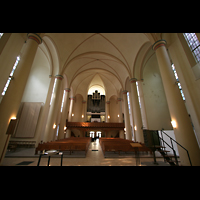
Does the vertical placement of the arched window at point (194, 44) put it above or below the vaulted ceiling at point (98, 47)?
below

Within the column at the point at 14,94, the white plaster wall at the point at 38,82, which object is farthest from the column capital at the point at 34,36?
the white plaster wall at the point at 38,82

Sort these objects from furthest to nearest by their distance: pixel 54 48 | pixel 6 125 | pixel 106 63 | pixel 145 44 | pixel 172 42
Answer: pixel 106 63
pixel 54 48
pixel 145 44
pixel 172 42
pixel 6 125

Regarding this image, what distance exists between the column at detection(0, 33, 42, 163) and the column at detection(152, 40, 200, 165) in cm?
750

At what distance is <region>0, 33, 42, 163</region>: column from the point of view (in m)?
3.94

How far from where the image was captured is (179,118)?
14.9 ft

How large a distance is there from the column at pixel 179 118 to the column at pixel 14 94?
750 centimetres

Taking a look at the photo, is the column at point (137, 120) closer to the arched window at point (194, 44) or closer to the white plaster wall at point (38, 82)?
the arched window at point (194, 44)

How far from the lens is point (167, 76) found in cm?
525

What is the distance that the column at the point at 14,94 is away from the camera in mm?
3938

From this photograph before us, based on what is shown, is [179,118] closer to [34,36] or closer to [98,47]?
[34,36]
